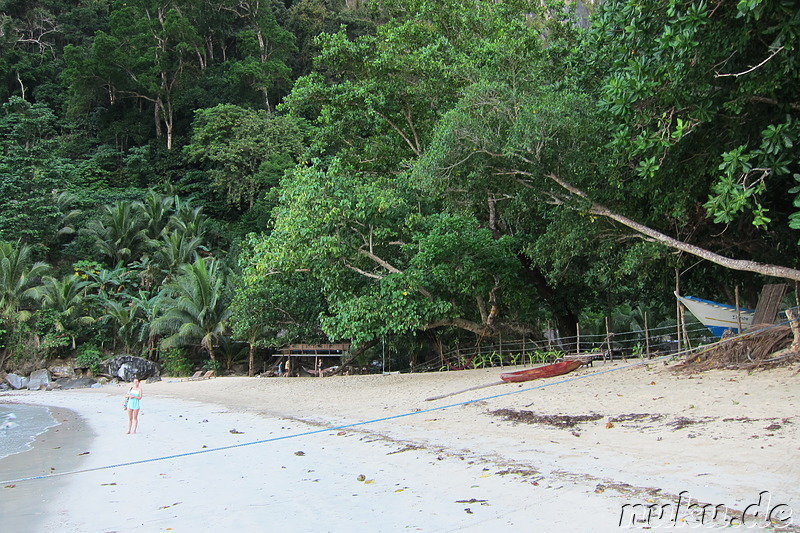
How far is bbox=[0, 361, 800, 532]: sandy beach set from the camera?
4.04m

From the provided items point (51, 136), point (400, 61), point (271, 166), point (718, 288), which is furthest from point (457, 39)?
point (51, 136)

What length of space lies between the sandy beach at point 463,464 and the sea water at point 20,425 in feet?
1.28

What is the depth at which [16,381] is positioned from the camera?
21.9 meters

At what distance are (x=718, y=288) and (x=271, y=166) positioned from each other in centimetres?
1947

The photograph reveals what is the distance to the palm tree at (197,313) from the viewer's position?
797 inches

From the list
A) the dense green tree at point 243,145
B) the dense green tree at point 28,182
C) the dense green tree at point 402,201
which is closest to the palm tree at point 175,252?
the dense green tree at point 243,145

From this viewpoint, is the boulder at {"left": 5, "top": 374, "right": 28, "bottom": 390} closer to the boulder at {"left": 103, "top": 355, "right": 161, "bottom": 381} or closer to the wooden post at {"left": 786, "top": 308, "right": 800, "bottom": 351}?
the boulder at {"left": 103, "top": 355, "right": 161, "bottom": 381}

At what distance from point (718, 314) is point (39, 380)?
74.1 feet

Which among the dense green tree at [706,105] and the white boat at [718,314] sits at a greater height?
the dense green tree at [706,105]

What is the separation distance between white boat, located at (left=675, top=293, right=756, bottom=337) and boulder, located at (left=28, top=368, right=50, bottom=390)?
21698 millimetres

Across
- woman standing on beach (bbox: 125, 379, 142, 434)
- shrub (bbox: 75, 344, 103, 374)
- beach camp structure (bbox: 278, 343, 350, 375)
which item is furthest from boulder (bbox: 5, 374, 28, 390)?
woman standing on beach (bbox: 125, 379, 142, 434)

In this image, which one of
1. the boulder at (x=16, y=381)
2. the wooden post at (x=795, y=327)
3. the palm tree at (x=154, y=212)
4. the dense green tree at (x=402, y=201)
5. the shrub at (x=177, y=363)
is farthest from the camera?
the palm tree at (x=154, y=212)

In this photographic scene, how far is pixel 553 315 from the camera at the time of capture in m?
16.1

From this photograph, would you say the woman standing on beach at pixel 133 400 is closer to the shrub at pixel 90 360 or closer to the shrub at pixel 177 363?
the shrub at pixel 177 363
